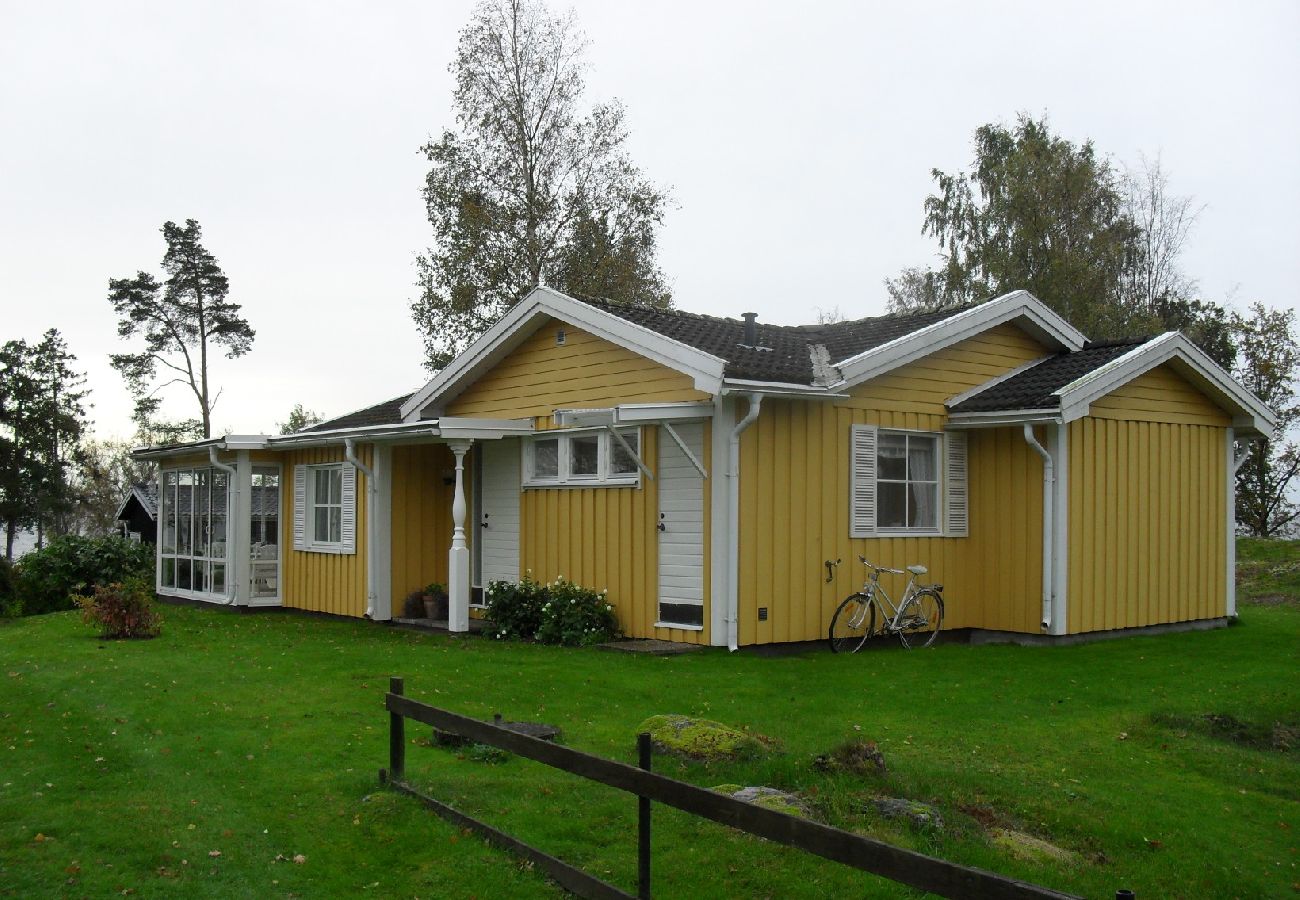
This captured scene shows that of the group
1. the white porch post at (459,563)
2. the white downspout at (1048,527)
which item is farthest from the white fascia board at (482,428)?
the white downspout at (1048,527)

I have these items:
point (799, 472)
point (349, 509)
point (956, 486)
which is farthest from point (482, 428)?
point (956, 486)

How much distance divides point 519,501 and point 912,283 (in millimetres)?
30317

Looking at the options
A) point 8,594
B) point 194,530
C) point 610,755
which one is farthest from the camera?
point 8,594

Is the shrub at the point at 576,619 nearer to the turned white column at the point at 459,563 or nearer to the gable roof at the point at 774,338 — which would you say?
the turned white column at the point at 459,563

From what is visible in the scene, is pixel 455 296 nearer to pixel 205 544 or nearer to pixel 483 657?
pixel 205 544

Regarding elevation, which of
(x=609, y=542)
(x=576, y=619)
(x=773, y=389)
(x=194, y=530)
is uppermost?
(x=773, y=389)

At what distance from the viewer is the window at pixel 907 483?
44.0ft

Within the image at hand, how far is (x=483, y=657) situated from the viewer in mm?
12383

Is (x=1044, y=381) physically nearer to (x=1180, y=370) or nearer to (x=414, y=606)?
(x=1180, y=370)

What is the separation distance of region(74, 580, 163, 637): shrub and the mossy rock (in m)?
9.42

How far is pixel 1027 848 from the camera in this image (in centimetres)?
580

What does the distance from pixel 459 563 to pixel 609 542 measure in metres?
2.25

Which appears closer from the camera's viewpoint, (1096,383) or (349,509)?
(1096,383)

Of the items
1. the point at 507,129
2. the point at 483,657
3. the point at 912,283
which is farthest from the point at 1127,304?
the point at 483,657
